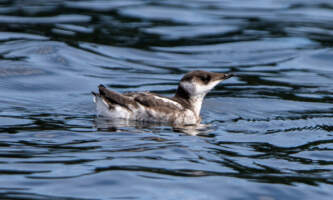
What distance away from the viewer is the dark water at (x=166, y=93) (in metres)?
7.91

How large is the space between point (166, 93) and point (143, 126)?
3605 mm

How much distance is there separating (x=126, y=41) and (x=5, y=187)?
11.7m

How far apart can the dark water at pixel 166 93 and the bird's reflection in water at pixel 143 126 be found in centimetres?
6

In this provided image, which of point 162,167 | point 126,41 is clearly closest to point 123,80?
point 126,41

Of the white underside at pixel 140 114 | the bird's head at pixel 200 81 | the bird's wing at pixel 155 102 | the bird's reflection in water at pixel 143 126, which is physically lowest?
the bird's reflection in water at pixel 143 126

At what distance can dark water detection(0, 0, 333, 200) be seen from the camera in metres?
7.91

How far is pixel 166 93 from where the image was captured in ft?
47.0

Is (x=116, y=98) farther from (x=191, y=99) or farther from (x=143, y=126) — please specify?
(x=191, y=99)

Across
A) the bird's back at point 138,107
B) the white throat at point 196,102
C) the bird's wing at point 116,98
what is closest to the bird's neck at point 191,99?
the white throat at point 196,102

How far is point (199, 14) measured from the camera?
22734mm

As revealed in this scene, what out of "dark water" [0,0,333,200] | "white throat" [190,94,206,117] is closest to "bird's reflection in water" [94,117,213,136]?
"dark water" [0,0,333,200]

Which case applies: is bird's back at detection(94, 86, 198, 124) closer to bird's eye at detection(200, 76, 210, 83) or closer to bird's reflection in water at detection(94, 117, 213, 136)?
bird's reflection in water at detection(94, 117, 213, 136)

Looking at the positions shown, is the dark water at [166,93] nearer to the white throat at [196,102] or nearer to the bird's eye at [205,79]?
the white throat at [196,102]

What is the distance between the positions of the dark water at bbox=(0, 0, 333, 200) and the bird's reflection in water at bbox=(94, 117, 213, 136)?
6 centimetres
